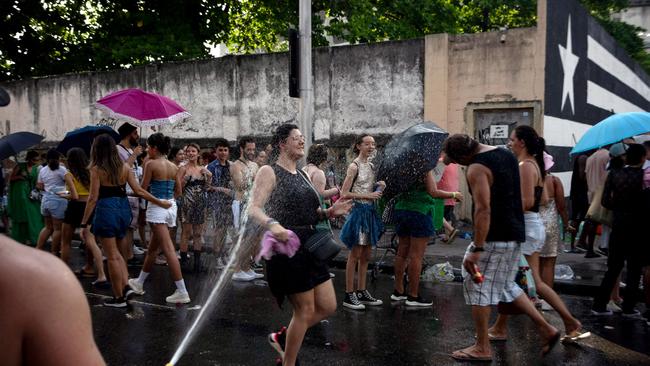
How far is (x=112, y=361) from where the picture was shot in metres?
5.27

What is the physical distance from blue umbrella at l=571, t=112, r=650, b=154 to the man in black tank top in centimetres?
277

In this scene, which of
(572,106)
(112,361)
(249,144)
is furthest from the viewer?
(572,106)

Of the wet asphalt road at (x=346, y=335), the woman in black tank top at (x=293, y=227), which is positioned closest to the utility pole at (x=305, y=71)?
the wet asphalt road at (x=346, y=335)

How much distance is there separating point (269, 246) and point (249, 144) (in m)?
4.73

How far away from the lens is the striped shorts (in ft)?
16.8

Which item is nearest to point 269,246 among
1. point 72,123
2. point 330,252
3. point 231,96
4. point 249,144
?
point 330,252

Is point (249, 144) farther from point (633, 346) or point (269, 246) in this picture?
point (633, 346)

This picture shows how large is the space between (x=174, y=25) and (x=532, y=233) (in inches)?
746

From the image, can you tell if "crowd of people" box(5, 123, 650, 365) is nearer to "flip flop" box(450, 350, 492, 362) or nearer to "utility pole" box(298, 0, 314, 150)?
"flip flop" box(450, 350, 492, 362)

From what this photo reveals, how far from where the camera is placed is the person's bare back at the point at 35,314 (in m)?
1.22

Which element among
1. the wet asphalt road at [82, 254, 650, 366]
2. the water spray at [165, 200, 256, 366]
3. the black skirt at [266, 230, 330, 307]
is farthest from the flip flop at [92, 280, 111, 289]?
the black skirt at [266, 230, 330, 307]

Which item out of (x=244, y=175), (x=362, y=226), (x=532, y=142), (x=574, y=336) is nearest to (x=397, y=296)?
(x=362, y=226)

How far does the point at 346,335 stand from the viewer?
6020mm

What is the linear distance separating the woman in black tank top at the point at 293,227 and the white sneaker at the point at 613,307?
3855 millimetres
